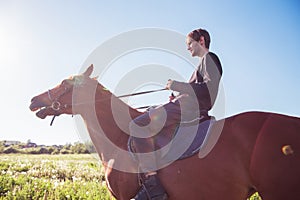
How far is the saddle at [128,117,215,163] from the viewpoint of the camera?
4336 millimetres

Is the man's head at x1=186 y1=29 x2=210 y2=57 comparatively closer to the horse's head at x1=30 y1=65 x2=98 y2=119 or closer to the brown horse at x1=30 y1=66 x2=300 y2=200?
the brown horse at x1=30 y1=66 x2=300 y2=200

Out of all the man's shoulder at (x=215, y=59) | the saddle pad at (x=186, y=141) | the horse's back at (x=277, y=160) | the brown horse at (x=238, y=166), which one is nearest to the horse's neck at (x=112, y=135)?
the brown horse at (x=238, y=166)

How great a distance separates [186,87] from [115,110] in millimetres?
1406

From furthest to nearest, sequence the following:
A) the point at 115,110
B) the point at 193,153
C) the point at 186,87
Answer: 1. the point at 115,110
2. the point at 186,87
3. the point at 193,153

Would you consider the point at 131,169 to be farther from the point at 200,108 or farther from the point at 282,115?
the point at 282,115

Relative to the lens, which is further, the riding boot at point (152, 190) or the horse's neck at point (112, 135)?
the horse's neck at point (112, 135)

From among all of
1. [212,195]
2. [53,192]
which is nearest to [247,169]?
[212,195]

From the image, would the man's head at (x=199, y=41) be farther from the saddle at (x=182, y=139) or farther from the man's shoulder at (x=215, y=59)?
the saddle at (x=182, y=139)

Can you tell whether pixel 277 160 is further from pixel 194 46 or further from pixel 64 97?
pixel 64 97

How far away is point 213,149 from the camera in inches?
165

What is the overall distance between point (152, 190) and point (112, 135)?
130 centimetres

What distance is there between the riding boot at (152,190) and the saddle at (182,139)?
0.37m

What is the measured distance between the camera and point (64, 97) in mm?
5367

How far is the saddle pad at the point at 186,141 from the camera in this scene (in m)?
4.32
